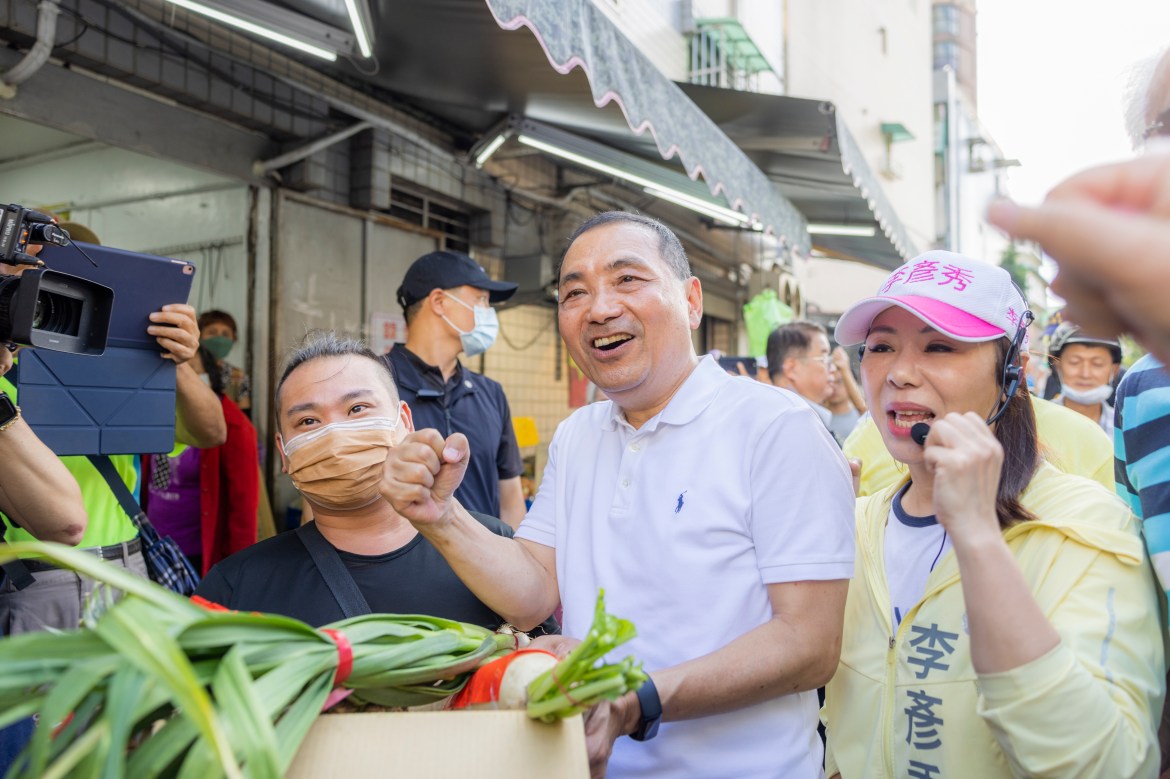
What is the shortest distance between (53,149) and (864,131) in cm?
1355

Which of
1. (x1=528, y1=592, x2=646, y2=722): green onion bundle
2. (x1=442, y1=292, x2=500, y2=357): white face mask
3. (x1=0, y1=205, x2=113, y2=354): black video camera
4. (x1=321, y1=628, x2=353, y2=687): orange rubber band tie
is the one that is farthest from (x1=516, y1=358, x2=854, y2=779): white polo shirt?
(x1=442, y1=292, x2=500, y2=357): white face mask

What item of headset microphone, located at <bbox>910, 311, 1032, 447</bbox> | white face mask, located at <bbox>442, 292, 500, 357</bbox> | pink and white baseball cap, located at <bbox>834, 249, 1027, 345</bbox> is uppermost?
white face mask, located at <bbox>442, 292, 500, 357</bbox>

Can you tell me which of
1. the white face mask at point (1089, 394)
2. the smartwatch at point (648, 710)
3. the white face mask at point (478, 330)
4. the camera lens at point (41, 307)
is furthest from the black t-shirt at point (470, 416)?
the white face mask at point (1089, 394)

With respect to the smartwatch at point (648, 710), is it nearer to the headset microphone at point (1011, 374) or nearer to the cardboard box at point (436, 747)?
the cardboard box at point (436, 747)

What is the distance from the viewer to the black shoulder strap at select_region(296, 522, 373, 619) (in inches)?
78.1

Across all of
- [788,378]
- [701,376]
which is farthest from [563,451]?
[788,378]

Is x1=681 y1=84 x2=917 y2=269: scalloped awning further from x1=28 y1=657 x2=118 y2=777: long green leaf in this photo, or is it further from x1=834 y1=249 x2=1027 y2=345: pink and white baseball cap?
x1=28 y1=657 x2=118 y2=777: long green leaf

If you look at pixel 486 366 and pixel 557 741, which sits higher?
pixel 486 366

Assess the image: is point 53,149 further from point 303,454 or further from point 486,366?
point 303,454

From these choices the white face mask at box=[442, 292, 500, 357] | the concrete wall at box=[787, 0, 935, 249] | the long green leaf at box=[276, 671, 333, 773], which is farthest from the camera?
the concrete wall at box=[787, 0, 935, 249]

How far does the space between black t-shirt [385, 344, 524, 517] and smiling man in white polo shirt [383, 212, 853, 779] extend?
1.81 meters

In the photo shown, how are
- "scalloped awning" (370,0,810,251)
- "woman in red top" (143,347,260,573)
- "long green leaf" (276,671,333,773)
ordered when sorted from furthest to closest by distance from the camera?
"woman in red top" (143,347,260,573), "scalloped awning" (370,0,810,251), "long green leaf" (276,671,333,773)

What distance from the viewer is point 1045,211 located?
0.90m

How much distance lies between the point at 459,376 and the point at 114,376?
169 cm
